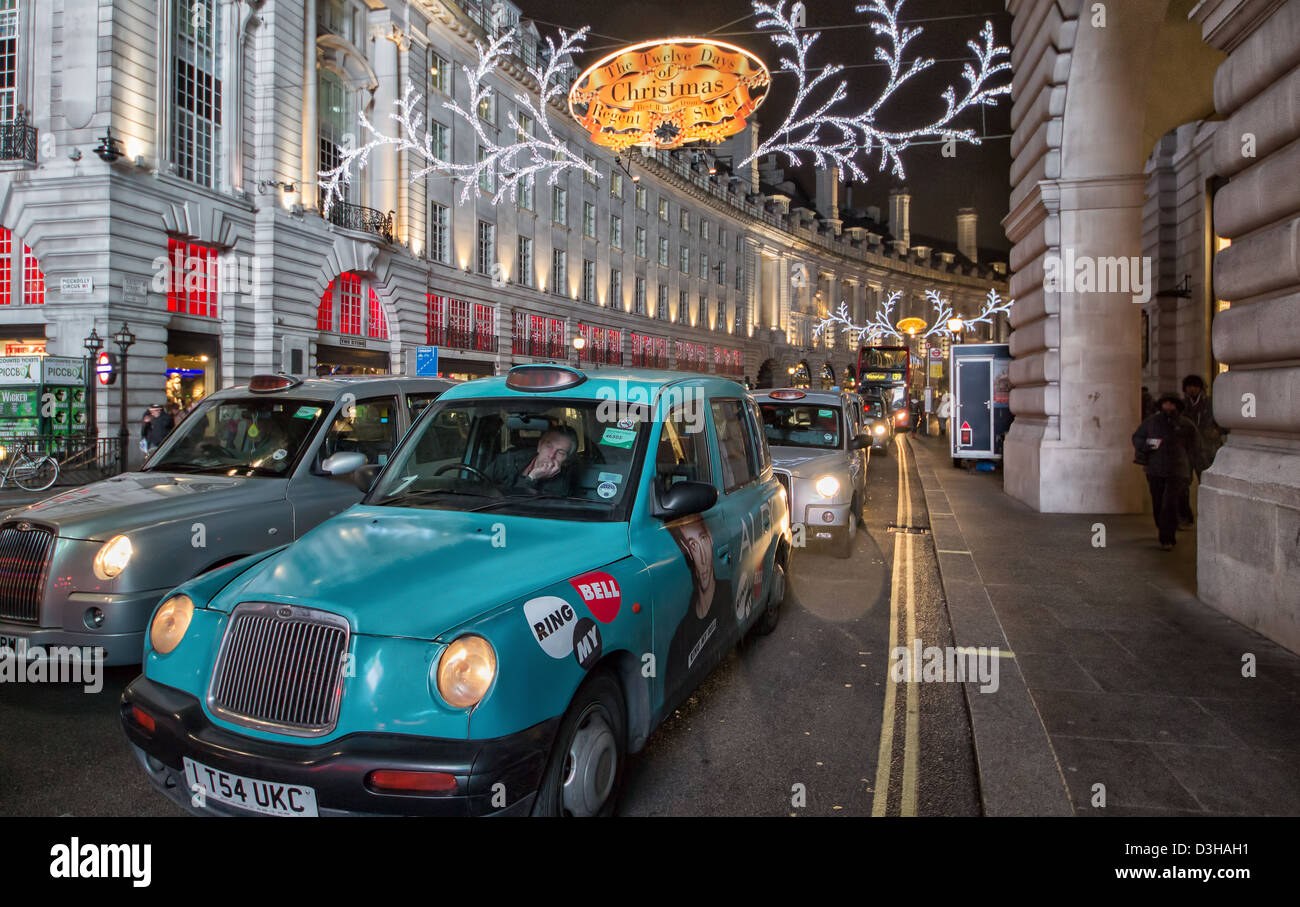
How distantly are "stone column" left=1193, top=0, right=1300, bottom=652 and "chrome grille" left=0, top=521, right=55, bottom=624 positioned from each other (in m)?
7.82

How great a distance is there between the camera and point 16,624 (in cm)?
454

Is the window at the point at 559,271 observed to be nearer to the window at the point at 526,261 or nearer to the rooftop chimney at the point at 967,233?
the window at the point at 526,261

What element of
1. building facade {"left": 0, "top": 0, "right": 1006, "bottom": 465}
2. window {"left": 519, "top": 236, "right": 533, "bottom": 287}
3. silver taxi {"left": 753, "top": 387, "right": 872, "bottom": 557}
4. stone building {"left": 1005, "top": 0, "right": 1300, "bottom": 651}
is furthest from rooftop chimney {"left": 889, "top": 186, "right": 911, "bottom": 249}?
silver taxi {"left": 753, "top": 387, "right": 872, "bottom": 557}

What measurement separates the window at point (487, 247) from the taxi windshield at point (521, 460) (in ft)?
A: 112

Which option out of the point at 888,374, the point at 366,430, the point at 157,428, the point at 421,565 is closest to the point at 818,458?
the point at 366,430

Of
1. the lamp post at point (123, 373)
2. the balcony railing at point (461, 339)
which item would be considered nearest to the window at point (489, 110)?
the balcony railing at point (461, 339)

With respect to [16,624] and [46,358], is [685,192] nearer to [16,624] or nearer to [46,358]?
[46,358]

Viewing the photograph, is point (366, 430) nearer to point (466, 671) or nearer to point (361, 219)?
point (466, 671)

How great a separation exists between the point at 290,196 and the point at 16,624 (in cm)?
2528

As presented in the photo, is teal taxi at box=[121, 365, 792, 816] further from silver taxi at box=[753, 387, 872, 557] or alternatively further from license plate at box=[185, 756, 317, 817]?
silver taxi at box=[753, 387, 872, 557]

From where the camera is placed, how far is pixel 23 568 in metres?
4.55

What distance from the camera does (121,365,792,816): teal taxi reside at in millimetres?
2520

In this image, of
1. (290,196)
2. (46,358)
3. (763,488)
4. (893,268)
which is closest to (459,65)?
(290,196)
